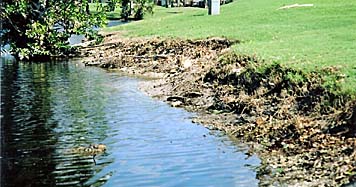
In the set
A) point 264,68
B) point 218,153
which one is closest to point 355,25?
point 264,68

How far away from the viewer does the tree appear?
1959 centimetres

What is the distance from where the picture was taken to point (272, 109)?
49.6ft

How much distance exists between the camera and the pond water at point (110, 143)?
1064 cm

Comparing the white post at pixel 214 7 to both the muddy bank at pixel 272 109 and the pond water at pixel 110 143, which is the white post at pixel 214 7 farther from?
the pond water at pixel 110 143

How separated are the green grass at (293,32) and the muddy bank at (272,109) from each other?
0.68 m

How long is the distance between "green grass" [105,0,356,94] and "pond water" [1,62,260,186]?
11.7ft

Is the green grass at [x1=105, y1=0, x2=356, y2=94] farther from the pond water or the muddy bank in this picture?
the pond water

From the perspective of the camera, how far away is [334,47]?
19.3 meters

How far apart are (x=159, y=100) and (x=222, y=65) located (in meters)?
2.81

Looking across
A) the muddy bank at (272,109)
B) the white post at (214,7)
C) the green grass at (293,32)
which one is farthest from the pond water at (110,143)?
the white post at (214,7)

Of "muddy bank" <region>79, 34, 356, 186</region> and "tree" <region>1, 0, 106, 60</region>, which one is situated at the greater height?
"tree" <region>1, 0, 106, 60</region>

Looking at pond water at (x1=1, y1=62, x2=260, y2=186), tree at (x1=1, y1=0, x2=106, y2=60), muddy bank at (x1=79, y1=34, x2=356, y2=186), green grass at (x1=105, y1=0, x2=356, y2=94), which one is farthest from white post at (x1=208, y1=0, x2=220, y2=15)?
pond water at (x1=1, y1=62, x2=260, y2=186)

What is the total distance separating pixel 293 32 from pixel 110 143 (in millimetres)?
15509

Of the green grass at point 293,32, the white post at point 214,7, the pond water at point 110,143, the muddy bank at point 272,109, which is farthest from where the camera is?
the white post at point 214,7
